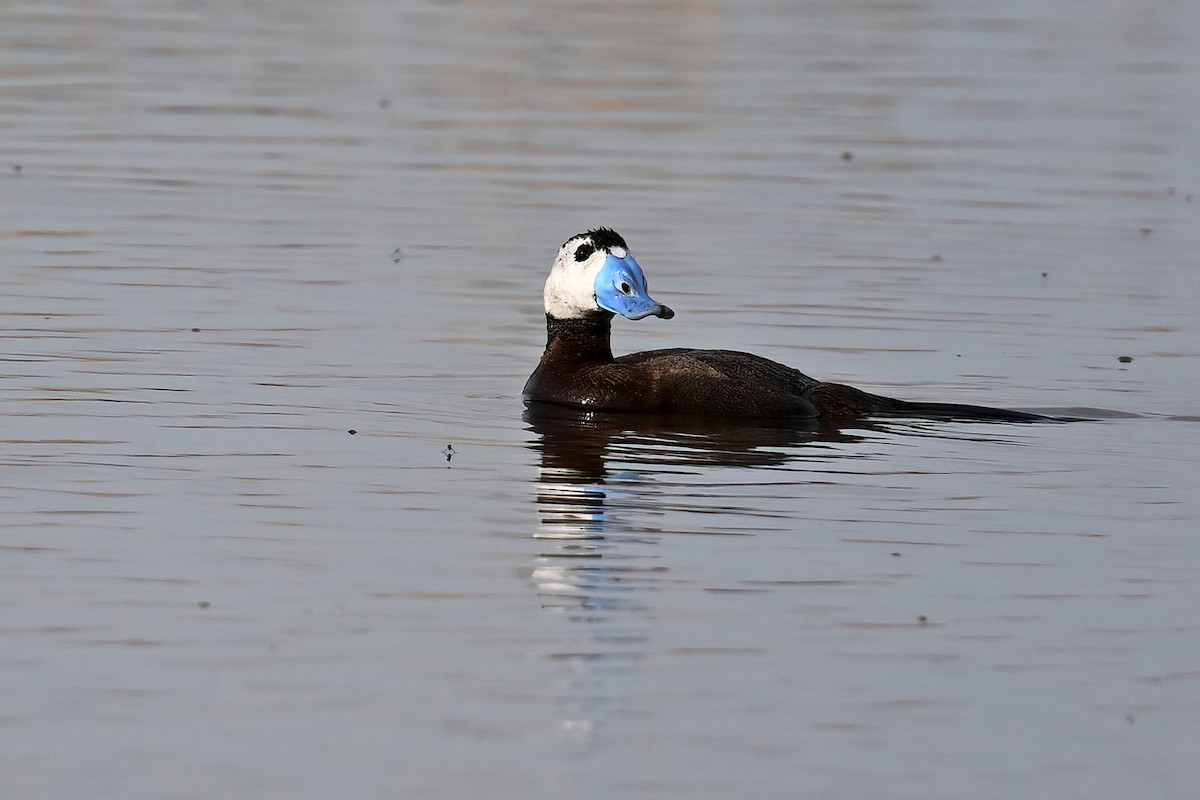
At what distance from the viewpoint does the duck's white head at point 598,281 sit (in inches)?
444

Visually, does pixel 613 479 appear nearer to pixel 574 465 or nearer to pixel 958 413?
pixel 574 465

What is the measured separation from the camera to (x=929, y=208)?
18359mm

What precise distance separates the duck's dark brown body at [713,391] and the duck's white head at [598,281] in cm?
14

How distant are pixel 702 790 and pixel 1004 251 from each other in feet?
36.9

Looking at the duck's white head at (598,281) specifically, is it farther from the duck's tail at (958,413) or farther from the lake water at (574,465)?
the duck's tail at (958,413)

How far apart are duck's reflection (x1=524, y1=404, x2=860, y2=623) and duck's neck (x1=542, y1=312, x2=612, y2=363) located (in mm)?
325

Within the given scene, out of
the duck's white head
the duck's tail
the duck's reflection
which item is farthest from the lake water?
the duck's white head

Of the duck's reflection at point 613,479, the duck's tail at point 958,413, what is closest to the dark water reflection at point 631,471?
the duck's reflection at point 613,479

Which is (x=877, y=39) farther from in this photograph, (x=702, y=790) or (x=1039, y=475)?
(x=702, y=790)

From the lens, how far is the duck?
36.4 feet

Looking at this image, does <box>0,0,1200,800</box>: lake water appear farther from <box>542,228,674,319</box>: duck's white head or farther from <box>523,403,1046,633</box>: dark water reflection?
<box>542,228,674,319</box>: duck's white head

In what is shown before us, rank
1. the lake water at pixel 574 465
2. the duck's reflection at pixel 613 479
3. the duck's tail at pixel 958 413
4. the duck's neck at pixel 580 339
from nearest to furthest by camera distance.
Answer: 1. the lake water at pixel 574 465
2. the duck's reflection at pixel 613 479
3. the duck's tail at pixel 958 413
4. the duck's neck at pixel 580 339

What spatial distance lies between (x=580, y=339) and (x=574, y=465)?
1648mm


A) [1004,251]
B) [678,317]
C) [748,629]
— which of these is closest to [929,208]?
[1004,251]
